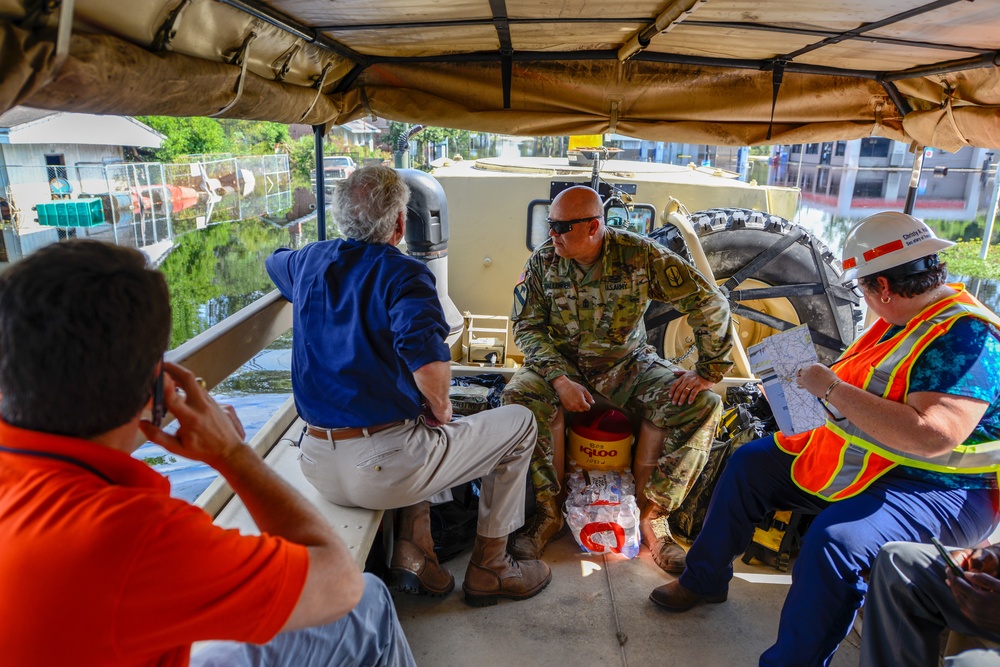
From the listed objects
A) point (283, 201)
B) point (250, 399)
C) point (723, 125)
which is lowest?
point (250, 399)

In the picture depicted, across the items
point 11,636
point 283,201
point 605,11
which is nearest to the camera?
point 11,636

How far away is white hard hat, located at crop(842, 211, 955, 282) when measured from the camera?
86.4 inches

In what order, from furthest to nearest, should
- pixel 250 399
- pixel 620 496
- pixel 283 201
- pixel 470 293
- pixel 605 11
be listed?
pixel 283 201 < pixel 250 399 < pixel 470 293 < pixel 620 496 < pixel 605 11

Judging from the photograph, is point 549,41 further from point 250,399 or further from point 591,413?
point 250,399

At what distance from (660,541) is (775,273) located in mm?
2497

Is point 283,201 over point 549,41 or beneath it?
beneath

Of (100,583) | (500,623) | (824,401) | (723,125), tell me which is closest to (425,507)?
(500,623)

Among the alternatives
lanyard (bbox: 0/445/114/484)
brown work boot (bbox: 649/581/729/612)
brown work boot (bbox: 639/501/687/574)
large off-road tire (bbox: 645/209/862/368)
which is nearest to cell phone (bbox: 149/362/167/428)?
lanyard (bbox: 0/445/114/484)

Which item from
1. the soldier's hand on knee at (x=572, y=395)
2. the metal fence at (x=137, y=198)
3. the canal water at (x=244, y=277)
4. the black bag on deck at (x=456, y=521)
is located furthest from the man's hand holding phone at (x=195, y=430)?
the metal fence at (x=137, y=198)

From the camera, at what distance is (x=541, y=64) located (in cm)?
315

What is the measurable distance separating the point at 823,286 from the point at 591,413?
2.31 m

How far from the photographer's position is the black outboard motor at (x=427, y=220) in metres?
4.63

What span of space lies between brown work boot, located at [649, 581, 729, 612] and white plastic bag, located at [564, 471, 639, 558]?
32 cm

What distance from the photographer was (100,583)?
92 cm
